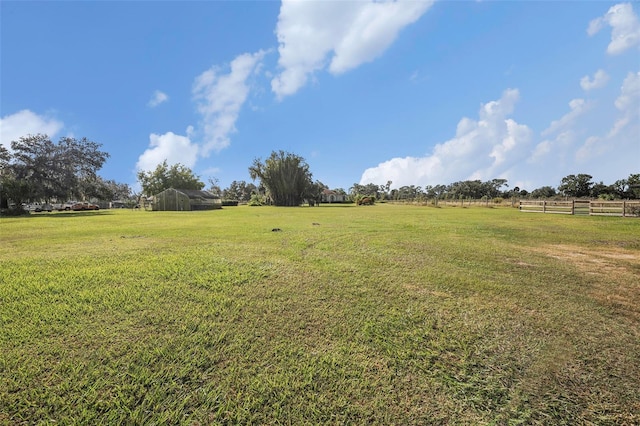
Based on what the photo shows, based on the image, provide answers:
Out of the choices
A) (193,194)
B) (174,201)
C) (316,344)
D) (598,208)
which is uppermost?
(193,194)

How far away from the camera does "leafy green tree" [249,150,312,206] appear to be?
52812mm

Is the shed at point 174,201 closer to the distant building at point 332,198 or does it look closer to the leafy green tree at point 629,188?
the distant building at point 332,198

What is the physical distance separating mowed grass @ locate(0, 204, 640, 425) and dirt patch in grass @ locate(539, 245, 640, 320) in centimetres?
4

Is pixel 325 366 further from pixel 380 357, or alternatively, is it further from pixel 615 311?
pixel 615 311

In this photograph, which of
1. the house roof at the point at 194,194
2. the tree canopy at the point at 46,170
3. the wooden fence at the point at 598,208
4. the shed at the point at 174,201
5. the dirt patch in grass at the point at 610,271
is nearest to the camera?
the dirt patch in grass at the point at 610,271

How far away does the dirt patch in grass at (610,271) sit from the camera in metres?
4.03

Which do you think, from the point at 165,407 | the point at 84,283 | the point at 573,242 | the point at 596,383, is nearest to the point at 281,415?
the point at 165,407

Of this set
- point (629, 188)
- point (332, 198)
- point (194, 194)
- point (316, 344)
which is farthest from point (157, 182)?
point (629, 188)

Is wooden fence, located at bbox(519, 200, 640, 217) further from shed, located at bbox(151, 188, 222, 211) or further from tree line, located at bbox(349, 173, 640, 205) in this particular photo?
shed, located at bbox(151, 188, 222, 211)

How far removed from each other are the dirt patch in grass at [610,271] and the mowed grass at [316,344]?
0.14 ft

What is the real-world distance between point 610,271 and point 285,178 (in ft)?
162

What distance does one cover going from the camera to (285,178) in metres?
52.7

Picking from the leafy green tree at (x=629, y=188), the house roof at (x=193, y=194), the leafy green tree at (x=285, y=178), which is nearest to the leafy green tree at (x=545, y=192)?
the leafy green tree at (x=629, y=188)

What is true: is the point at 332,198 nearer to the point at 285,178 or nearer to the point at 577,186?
the point at 285,178
